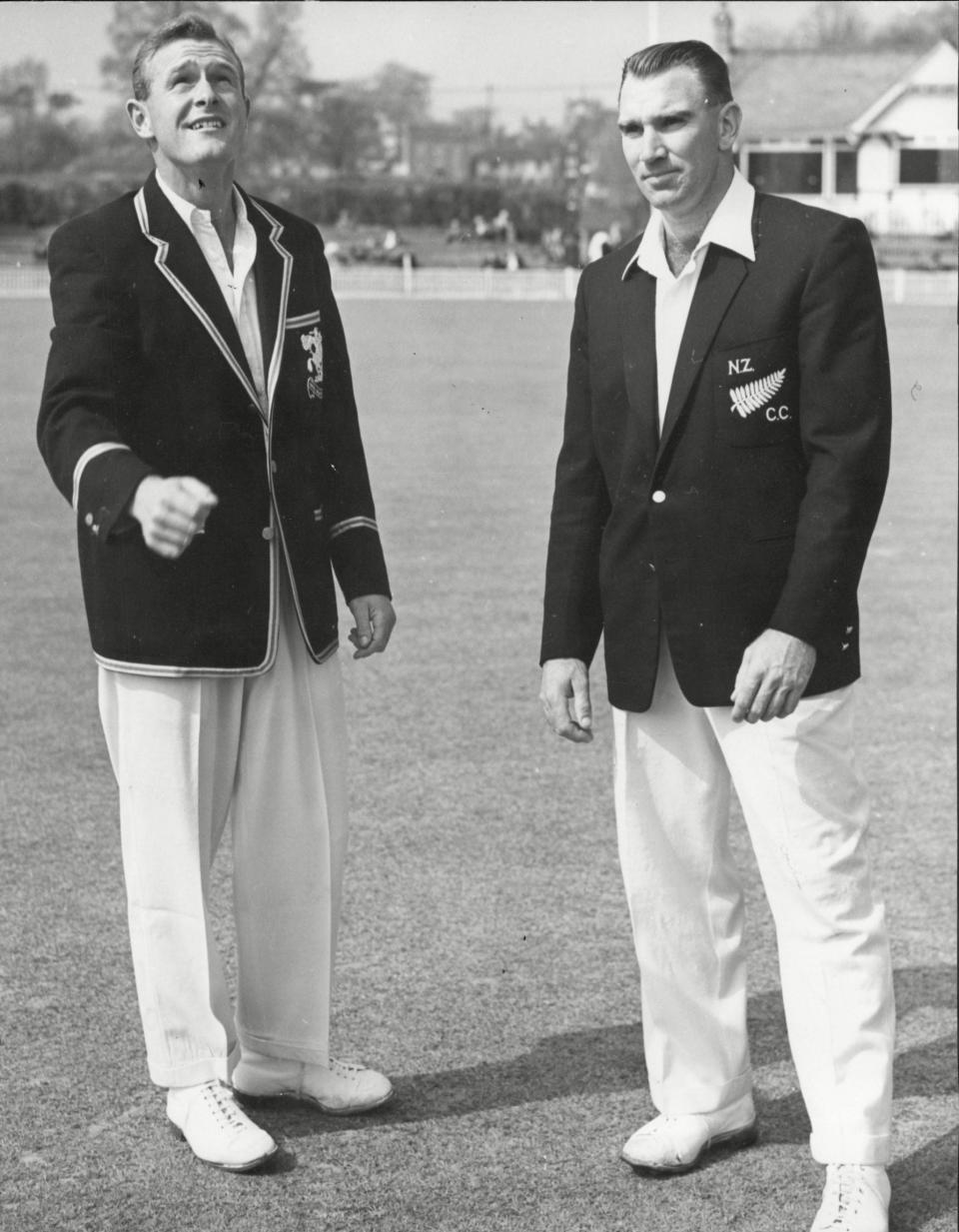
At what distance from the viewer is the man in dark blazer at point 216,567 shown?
2.67 metres

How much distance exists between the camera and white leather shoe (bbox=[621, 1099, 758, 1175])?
3.05 meters

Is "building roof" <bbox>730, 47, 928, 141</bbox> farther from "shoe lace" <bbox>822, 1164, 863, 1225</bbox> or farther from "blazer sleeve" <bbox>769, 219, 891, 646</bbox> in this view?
"shoe lace" <bbox>822, 1164, 863, 1225</bbox>

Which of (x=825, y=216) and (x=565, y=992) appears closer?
(x=825, y=216)

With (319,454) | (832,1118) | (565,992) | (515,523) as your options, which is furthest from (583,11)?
(515,523)

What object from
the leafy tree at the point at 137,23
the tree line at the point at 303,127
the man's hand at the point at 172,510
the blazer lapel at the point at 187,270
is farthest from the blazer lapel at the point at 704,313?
the leafy tree at the point at 137,23

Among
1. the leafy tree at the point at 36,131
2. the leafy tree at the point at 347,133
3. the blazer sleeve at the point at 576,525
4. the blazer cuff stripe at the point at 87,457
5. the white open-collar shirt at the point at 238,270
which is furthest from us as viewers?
the leafy tree at the point at 347,133

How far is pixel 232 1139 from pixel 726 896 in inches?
34.9

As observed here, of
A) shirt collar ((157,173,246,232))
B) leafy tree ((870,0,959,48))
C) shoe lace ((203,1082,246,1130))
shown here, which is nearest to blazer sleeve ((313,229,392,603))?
shirt collar ((157,173,246,232))

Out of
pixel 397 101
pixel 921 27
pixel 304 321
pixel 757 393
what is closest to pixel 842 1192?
pixel 757 393

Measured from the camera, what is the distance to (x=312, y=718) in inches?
119

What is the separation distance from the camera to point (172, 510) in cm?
240

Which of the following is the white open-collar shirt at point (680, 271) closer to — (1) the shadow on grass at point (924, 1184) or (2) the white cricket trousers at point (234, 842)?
(2) the white cricket trousers at point (234, 842)

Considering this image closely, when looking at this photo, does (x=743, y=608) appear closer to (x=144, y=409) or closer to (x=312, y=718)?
(x=312, y=718)

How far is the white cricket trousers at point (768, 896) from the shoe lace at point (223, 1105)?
693 millimetres
